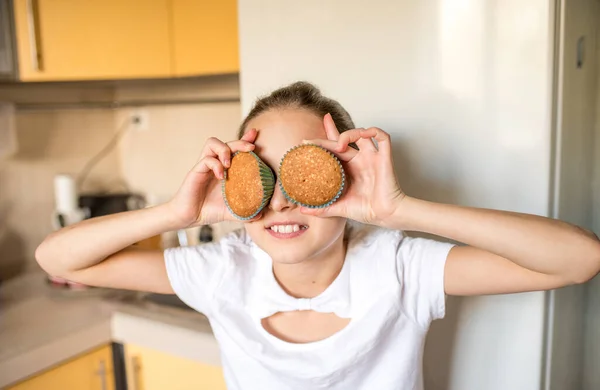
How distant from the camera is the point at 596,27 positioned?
1067mm

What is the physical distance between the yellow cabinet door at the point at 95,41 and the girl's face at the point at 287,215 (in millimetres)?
940

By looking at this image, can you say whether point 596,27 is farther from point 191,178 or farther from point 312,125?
point 191,178

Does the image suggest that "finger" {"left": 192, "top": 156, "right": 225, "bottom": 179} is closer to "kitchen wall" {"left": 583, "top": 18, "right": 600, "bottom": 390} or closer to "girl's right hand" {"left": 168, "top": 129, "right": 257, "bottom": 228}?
"girl's right hand" {"left": 168, "top": 129, "right": 257, "bottom": 228}

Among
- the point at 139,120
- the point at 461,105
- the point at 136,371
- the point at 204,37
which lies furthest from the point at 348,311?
the point at 139,120

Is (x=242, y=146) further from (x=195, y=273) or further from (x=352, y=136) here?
(x=195, y=273)

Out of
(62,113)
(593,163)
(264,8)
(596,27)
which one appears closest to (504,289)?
(593,163)

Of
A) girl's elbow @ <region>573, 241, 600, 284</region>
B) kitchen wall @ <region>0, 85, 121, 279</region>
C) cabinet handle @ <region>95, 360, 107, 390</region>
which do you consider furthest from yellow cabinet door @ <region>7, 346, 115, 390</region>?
girl's elbow @ <region>573, 241, 600, 284</region>

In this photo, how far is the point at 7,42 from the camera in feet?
5.16

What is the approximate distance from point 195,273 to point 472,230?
0.50m

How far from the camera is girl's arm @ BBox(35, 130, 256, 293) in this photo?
87 cm

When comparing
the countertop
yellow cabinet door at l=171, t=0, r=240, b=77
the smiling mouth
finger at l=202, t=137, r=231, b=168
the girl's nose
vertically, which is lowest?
the countertop

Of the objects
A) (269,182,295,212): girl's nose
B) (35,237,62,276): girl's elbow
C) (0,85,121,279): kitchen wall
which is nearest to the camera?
(269,182,295,212): girl's nose

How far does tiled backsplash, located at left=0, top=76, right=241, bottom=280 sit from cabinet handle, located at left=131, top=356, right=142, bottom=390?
0.55m

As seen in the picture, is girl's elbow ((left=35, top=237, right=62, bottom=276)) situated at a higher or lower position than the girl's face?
lower
